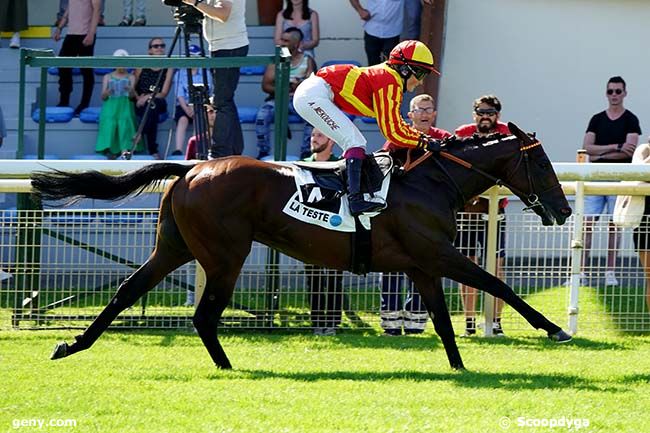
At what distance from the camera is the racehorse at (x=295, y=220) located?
8.09 meters

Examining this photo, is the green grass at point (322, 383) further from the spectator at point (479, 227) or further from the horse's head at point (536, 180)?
the horse's head at point (536, 180)

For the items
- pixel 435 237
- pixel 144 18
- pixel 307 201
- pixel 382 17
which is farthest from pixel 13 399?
pixel 144 18

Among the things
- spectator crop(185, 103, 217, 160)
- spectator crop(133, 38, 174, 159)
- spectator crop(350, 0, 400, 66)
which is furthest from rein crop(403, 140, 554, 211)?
spectator crop(133, 38, 174, 159)

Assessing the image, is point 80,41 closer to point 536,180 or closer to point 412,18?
point 412,18

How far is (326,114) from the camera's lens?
27.0 feet

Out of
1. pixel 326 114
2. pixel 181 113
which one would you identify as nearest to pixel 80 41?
pixel 181 113

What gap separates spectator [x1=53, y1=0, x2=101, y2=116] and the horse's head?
674cm

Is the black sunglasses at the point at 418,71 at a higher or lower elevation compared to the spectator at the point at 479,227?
higher

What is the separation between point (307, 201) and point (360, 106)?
0.71m

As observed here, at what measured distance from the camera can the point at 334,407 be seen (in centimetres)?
660

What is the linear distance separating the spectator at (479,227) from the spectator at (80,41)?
5607 millimetres

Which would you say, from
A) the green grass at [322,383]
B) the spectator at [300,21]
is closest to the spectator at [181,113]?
the spectator at [300,21]

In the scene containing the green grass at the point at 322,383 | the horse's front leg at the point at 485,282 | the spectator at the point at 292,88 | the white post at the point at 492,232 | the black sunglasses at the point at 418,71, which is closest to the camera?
the green grass at the point at 322,383

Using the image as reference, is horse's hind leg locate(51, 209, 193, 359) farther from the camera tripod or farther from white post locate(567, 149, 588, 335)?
white post locate(567, 149, 588, 335)
